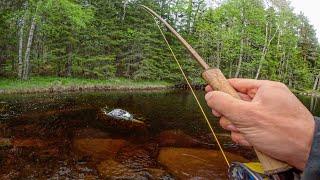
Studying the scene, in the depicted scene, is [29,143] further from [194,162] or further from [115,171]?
[194,162]

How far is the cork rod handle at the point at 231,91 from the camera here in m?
1.58

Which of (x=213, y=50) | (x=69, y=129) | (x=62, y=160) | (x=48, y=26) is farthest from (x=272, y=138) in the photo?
(x=213, y=50)

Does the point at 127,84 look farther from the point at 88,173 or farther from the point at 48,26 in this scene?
the point at 88,173

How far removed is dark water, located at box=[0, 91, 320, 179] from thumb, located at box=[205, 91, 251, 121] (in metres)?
7.07

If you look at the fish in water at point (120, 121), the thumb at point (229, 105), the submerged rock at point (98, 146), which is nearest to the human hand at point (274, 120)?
the thumb at point (229, 105)

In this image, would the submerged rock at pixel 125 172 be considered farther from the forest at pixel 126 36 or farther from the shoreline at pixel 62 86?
the forest at pixel 126 36

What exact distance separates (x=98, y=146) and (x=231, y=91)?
31.6ft

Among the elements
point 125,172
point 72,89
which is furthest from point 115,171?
point 72,89

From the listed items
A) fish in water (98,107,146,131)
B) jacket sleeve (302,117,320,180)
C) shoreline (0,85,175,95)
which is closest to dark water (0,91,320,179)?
fish in water (98,107,146,131)

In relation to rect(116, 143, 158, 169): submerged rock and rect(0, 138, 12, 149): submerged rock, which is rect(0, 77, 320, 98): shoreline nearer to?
rect(0, 138, 12, 149): submerged rock

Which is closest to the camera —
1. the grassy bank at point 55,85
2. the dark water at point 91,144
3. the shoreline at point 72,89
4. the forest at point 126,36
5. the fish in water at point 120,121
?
the dark water at point 91,144

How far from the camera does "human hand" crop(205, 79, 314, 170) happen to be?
147 centimetres

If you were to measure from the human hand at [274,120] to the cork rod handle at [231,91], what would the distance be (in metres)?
0.04

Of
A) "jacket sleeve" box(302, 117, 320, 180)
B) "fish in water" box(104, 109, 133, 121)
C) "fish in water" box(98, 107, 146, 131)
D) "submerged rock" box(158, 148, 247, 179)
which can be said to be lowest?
"submerged rock" box(158, 148, 247, 179)
